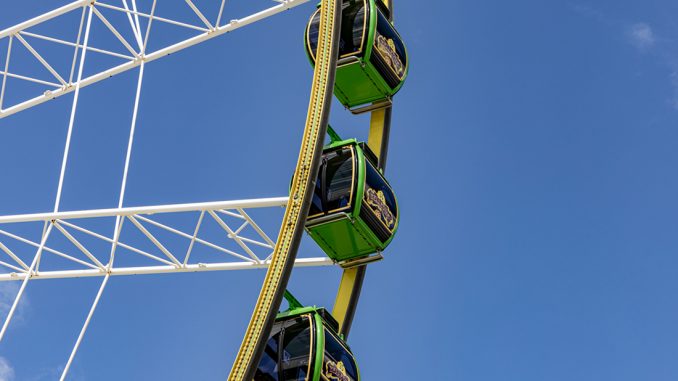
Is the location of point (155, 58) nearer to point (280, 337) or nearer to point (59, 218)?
point (59, 218)

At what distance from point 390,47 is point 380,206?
291cm

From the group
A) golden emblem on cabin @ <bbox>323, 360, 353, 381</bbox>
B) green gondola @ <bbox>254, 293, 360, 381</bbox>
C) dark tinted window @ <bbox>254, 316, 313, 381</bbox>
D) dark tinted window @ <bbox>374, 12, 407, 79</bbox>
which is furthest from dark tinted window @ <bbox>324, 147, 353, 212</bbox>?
golden emblem on cabin @ <bbox>323, 360, 353, 381</bbox>

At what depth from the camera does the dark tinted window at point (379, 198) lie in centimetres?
1770

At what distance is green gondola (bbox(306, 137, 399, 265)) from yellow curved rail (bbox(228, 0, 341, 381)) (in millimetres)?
1813

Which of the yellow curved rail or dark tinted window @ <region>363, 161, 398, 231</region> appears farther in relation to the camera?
dark tinted window @ <region>363, 161, 398, 231</region>

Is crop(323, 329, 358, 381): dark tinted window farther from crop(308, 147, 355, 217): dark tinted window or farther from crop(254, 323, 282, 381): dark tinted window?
crop(308, 147, 355, 217): dark tinted window

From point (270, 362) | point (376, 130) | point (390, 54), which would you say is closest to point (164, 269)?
point (270, 362)

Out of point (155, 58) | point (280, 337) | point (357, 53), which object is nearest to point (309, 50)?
point (357, 53)

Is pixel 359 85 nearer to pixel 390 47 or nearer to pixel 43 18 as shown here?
pixel 390 47

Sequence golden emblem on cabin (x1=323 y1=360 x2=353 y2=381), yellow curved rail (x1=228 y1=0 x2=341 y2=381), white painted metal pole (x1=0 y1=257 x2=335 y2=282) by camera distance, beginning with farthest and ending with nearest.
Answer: white painted metal pole (x1=0 y1=257 x2=335 y2=282) < golden emblem on cabin (x1=323 y1=360 x2=353 y2=381) < yellow curved rail (x1=228 y1=0 x2=341 y2=381)

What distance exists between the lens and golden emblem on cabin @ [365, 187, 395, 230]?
58.0ft

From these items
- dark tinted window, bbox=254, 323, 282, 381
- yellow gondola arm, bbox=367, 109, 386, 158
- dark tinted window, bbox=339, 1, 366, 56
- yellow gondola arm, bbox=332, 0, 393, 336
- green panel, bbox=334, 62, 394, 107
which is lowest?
dark tinted window, bbox=254, 323, 282, 381

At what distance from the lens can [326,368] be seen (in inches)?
614

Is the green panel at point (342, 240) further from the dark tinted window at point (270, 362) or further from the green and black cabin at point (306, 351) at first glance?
the dark tinted window at point (270, 362)
